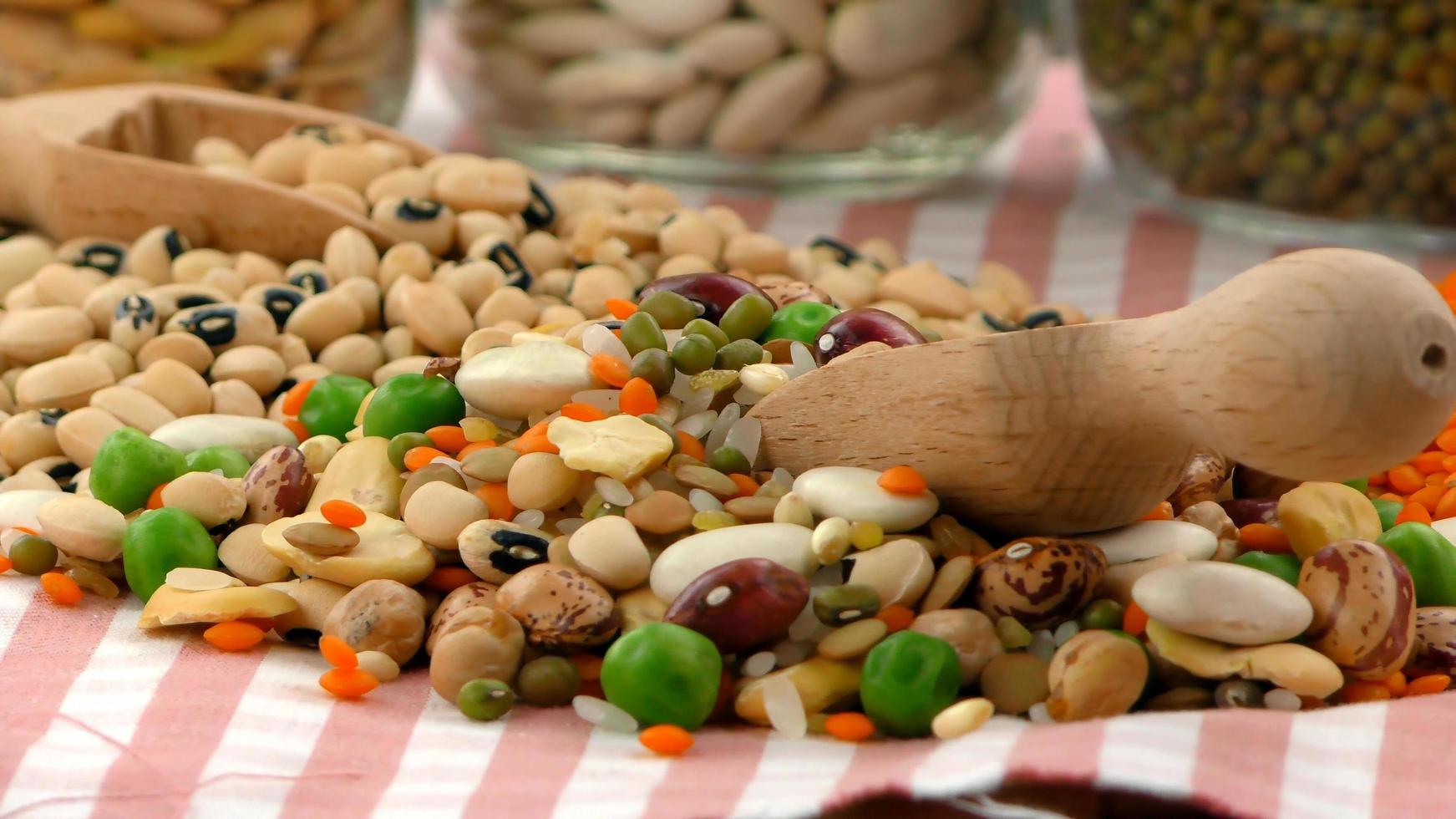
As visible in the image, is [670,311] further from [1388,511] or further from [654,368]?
[1388,511]

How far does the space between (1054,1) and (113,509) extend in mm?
810

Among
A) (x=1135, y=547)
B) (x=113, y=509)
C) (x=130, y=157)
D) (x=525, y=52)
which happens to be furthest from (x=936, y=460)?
(x=525, y=52)

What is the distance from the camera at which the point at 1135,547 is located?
0.49 metres

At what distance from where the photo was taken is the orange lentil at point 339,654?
47 cm

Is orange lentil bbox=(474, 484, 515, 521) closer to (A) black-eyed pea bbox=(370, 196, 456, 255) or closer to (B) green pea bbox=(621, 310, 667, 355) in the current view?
(B) green pea bbox=(621, 310, 667, 355)

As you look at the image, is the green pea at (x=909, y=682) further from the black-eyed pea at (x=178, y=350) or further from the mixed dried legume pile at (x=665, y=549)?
the black-eyed pea at (x=178, y=350)

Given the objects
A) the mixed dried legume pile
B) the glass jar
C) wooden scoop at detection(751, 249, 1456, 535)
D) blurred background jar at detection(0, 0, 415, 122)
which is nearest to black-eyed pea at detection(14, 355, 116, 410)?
the mixed dried legume pile

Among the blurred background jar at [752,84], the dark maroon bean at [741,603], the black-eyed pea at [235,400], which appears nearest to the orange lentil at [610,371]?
the dark maroon bean at [741,603]

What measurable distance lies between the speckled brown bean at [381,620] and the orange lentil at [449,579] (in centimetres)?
2

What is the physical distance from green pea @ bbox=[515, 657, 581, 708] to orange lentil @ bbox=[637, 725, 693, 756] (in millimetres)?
42

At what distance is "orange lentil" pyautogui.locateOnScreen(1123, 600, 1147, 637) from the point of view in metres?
0.46

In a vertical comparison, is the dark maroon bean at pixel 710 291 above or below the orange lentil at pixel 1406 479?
above

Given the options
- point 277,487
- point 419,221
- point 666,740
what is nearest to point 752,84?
point 419,221

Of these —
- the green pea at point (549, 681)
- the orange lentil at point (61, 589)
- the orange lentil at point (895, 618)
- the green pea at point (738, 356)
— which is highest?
the green pea at point (738, 356)
